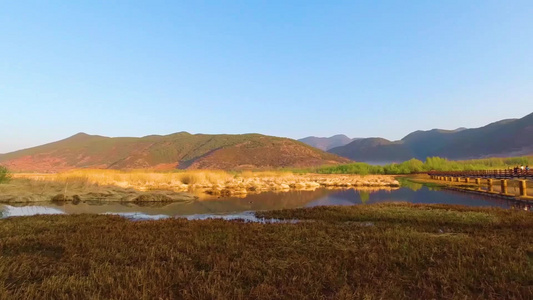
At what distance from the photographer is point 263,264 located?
7719 millimetres

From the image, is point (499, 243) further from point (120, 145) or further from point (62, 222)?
point (120, 145)

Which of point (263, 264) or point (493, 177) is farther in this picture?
point (493, 177)

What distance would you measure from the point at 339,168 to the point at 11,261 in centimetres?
8574

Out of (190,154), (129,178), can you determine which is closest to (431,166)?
(129,178)

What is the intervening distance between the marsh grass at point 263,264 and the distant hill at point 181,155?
108540 millimetres

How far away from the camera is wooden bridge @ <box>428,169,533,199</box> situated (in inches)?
1276

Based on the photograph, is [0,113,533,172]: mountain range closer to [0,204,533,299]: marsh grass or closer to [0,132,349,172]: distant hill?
[0,132,349,172]: distant hill

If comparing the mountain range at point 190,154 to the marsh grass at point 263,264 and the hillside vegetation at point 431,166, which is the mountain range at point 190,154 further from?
the marsh grass at point 263,264

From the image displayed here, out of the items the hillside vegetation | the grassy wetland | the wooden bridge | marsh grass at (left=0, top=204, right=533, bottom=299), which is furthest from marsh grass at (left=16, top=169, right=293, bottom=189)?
the hillside vegetation

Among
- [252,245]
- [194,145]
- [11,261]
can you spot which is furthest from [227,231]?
[194,145]

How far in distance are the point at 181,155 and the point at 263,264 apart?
15749cm

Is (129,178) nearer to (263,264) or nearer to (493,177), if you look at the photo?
(263,264)

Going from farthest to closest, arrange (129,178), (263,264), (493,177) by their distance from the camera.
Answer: (129,178) < (493,177) < (263,264)

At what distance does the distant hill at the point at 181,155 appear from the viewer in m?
130
